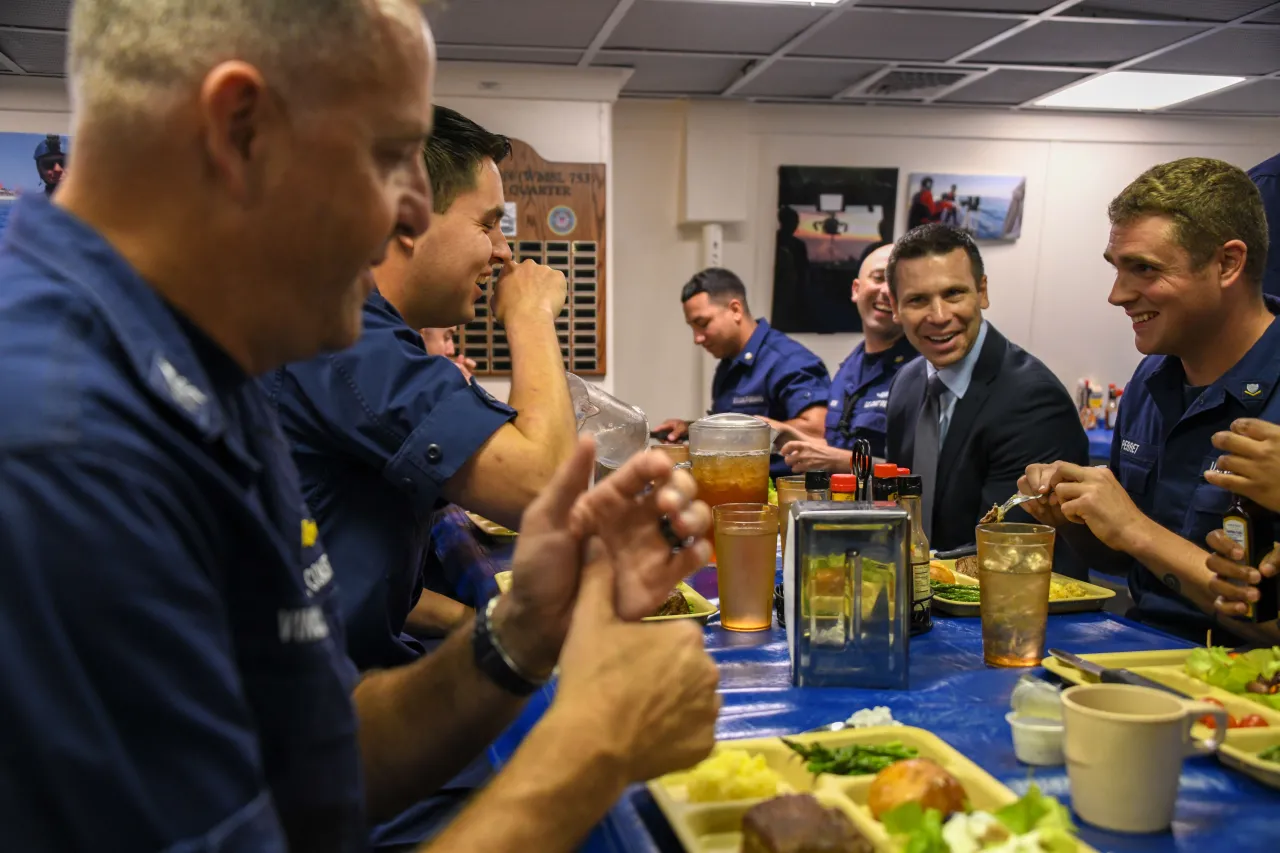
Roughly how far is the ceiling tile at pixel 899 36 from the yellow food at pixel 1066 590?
2916 mm

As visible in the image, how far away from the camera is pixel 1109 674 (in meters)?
1.26

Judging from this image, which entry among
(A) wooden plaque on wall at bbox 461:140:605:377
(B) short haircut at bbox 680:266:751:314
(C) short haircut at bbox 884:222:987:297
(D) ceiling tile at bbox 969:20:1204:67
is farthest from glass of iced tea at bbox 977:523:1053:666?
(A) wooden plaque on wall at bbox 461:140:605:377

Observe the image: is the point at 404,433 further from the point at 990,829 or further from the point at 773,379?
the point at 773,379

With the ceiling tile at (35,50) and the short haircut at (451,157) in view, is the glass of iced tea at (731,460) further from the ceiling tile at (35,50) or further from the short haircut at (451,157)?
the ceiling tile at (35,50)

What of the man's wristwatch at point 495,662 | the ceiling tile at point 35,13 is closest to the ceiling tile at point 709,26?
the ceiling tile at point 35,13

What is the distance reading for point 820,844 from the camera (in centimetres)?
84

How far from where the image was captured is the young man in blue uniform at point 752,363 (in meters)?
4.46

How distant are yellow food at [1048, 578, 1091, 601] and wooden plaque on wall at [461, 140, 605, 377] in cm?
350

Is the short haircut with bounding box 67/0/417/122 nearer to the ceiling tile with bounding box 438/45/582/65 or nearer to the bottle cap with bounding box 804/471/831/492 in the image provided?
the bottle cap with bounding box 804/471/831/492

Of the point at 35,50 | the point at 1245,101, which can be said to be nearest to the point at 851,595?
the point at 35,50

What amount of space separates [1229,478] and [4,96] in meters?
5.42

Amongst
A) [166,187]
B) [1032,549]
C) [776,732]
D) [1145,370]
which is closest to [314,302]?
[166,187]

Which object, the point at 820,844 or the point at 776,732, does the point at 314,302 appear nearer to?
the point at 820,844

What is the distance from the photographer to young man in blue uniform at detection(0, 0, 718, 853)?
55 cm
